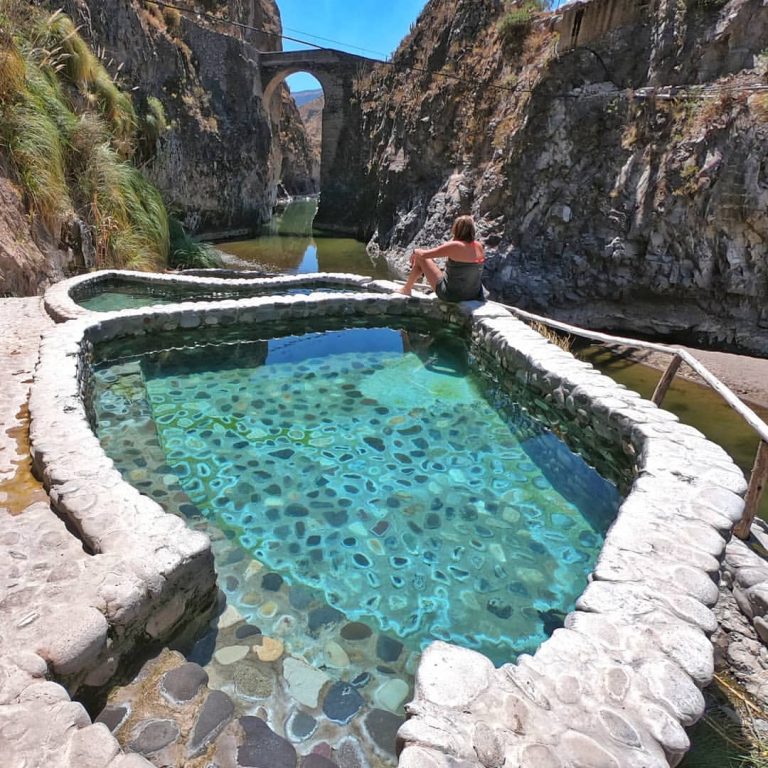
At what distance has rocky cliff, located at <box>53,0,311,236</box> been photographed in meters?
15.1

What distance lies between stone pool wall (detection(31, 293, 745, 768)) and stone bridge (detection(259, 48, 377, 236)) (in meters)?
22.8

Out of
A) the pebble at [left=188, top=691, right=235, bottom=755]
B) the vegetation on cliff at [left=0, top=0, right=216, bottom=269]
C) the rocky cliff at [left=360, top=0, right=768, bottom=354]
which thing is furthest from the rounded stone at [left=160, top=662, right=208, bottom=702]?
the rocky cliff at [left=360, top=0, right=768, bottom=354]

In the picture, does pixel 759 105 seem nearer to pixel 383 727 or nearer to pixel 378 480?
pixel 378 480

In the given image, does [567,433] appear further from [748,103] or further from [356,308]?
[748,103]

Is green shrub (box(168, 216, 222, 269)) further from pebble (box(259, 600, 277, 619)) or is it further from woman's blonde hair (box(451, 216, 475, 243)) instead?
pebble (box(259, 600, 277, 619))

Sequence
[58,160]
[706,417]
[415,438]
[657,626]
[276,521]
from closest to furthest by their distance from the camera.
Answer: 1. [657,626]
2. [276,521]
3. [415,438]
4. [58,160]
5. [706,417]

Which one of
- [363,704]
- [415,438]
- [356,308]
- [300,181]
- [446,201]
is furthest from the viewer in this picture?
[300,181]

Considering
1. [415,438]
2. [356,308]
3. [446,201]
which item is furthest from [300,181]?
[415,438]

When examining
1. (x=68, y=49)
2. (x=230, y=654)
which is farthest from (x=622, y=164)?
(x=230, y=654)

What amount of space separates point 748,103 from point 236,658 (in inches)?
494

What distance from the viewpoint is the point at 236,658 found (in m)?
2.26

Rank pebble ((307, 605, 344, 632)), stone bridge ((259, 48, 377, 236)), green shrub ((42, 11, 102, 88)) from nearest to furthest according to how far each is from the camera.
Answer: pebble ((307, 605, 344, 632)), green shrub ((42, 11, 102, 88)), stone bridge ((259, 48, 377, 236))

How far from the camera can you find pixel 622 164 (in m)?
11.7

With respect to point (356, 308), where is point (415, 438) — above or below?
below
